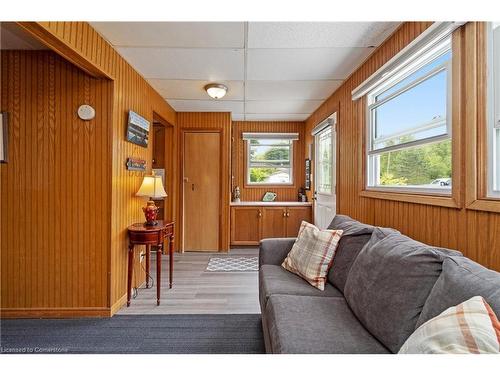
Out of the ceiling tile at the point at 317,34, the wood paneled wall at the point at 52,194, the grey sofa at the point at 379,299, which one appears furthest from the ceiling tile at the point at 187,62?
the grey sofa at the point at 379,299

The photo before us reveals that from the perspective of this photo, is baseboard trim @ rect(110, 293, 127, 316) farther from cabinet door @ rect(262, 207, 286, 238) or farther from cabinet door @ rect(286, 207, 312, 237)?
cabinet door @ rect(286, 207, 312, 237)

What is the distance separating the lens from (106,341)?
1950 millimetres

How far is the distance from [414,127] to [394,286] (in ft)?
4.26

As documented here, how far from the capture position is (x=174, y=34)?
6.88 feet

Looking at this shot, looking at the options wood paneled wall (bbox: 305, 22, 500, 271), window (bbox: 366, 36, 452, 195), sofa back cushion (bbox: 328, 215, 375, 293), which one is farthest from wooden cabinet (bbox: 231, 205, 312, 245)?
sofa back cushion (bbox: 328, 215, 375, 293)

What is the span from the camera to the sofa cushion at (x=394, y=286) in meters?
1.10

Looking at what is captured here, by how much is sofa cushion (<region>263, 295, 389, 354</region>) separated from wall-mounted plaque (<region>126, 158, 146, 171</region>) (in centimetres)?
193

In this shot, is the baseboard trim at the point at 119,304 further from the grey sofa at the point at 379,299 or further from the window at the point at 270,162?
the window at the point at 270,162

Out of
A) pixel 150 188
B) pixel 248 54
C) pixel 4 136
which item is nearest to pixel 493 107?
pixel 248 54

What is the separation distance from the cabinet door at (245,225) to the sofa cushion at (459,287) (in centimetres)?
370

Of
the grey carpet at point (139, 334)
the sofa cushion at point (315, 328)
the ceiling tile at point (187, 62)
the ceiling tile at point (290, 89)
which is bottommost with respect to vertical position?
the grey carpet at point (139, 334)

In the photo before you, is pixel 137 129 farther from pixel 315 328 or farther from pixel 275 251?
pixel 315 328

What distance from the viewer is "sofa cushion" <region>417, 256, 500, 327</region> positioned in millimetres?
839
